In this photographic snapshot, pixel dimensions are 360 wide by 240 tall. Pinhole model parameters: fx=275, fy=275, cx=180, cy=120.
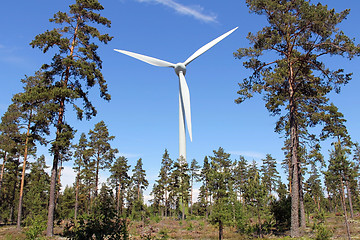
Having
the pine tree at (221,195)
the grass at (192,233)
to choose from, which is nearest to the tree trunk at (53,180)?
the grass at (192,233)

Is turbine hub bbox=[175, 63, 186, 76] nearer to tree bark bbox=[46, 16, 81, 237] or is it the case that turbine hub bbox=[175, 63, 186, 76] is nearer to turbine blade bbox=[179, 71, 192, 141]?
turbine blade bbox=[179, 71, 192, 141]

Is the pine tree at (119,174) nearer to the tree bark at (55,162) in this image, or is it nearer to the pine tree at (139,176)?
the pine tree at (139,176)

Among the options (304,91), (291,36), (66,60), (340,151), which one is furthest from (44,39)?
(340,151)

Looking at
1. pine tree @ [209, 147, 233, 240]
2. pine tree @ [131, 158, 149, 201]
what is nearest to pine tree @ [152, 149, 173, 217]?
pine tree @ [131, 158, 149, 201]

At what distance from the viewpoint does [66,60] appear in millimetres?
20203

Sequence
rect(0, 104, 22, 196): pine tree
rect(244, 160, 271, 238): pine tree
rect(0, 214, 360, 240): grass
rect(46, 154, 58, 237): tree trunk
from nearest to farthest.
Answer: rect(46, 154, 58, 237): tree trunk < rect(0, 214, 360, 240): grass < rect(244, 160, 271, 238): pine tree < rect(0, 104, 22, 196): pine tree

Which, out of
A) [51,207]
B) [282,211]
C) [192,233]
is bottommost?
[192,233]

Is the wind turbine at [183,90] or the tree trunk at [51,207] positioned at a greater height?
the wind turbine at [183,90]

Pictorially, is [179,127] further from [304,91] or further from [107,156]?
[304,91]

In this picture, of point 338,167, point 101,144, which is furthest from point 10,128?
point 338,167

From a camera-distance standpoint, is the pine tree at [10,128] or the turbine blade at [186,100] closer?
the pine tree at [10,128]

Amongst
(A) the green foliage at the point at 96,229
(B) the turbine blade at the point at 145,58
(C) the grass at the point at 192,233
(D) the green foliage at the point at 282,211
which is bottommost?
(C) the grass at the point at 192,233

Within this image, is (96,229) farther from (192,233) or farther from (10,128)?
(10,128)

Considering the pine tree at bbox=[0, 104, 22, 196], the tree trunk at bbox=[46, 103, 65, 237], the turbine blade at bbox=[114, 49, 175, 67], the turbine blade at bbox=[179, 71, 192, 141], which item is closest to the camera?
the tree trunk at bbox=[46, 103, 65, 237]
